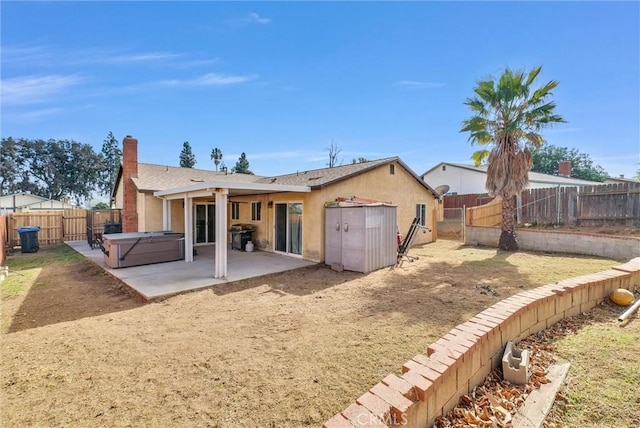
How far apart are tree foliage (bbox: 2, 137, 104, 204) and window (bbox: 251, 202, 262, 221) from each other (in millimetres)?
41577

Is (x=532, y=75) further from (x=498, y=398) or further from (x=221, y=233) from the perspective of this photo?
(x=221, y=233)

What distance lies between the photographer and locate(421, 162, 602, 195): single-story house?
23.0 meters

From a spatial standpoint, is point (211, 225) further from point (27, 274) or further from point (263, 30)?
point (263, 30)

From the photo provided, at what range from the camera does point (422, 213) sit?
15.0 m

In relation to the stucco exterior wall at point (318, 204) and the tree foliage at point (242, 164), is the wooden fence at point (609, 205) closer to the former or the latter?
the stucco exterior wall at point (318, 204)

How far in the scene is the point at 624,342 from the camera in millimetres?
3504

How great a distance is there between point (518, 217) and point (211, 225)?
50.9 ft

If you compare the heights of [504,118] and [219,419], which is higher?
[504,118]

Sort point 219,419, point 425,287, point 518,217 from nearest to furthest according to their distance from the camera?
point 219,419, point 425,287, point 518,217

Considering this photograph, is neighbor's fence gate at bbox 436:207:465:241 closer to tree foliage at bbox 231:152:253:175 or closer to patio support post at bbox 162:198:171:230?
patio support post at bbox 162:198:171:230

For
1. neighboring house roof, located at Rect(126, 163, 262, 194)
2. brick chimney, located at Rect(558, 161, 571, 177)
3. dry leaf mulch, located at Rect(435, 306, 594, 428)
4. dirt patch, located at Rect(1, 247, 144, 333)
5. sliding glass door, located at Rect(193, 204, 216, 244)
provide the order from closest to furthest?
dry leaf mulch, located at Rect(435, 306, 594, 428) → dirt patch, located at Rect(1, 247, 144, 333) → neighboring house roof, located at Rect(126, 163, 262, 194) → sliding glass door, located at Rect(193, 204, 216, 244) → brick chimney, located at Rect(558, 161, 571, 177)

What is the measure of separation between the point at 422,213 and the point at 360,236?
780cm

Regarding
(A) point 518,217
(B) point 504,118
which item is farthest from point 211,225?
(A) point 518,217

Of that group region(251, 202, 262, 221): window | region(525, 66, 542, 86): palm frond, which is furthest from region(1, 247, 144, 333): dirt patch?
region(525, 66, 542, 86): palm frond
